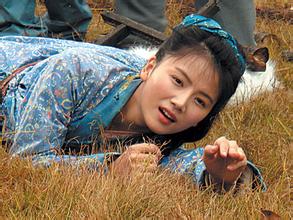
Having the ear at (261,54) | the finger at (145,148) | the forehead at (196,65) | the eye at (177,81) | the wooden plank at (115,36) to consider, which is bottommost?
the ear at (261,54)

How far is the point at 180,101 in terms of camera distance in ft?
7.50

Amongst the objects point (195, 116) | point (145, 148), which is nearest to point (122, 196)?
point (145, 148)

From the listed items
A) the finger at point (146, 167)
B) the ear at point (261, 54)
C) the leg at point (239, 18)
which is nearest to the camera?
the finger at point (146, 167)

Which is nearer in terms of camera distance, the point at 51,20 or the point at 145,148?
the point at 145,148

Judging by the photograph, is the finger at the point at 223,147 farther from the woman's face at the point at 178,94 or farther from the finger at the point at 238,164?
the woman's face at the point at 178,94

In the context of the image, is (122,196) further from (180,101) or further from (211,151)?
(180,101)

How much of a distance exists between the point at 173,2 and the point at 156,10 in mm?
1544

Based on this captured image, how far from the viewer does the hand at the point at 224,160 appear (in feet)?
7.02

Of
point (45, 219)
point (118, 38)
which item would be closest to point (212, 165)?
point (45, 219)

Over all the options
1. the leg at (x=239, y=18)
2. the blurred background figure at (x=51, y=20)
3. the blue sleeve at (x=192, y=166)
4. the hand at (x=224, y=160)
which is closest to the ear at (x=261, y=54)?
the leg at (x=239, y=18)

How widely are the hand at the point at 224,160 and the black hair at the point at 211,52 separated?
0.31 metres

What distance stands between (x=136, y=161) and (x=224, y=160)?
0.28 metres

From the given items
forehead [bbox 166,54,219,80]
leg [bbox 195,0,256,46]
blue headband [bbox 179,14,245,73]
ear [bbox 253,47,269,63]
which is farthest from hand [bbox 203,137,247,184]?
leg [bbox 195,0,256,46]

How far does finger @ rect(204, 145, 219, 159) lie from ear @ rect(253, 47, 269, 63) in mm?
1594
